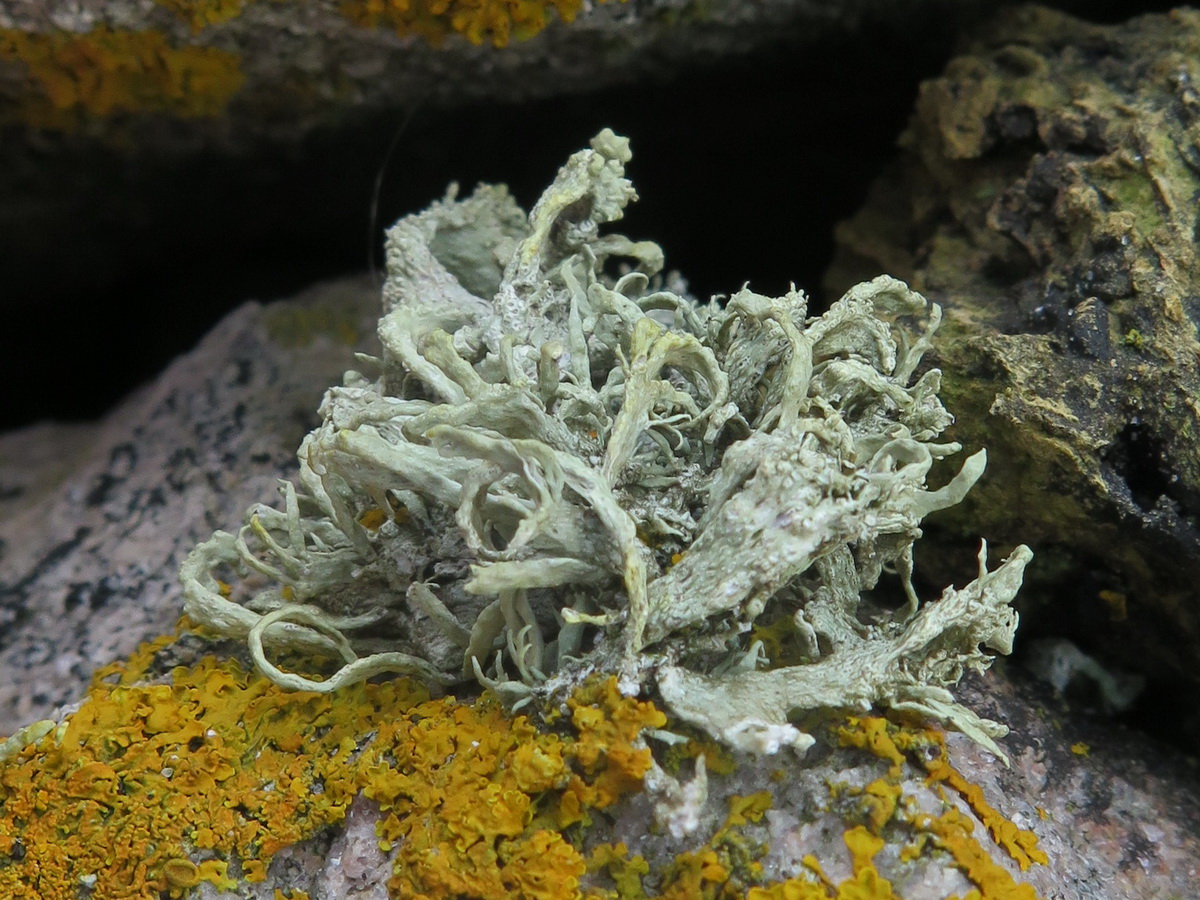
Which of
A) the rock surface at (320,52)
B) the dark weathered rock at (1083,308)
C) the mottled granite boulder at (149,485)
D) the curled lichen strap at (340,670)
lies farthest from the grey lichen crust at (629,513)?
the rock surface at (320,52)

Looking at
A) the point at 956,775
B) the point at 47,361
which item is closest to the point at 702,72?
the point at 956,775

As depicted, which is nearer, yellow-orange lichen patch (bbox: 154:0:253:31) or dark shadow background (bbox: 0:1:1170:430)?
yellow-orange lichen patch (bbox: 154:0:253:31)

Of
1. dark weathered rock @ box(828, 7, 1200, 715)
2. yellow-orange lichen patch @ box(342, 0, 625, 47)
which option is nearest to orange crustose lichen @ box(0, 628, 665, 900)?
dark weathered rock @ box(828, 7, 1200, 715)

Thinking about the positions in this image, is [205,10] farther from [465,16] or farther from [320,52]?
[465,16]

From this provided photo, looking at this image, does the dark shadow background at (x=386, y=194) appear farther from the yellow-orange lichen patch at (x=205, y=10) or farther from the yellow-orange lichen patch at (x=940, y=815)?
the yellow-orange lichen patch at (x=940, y=815)

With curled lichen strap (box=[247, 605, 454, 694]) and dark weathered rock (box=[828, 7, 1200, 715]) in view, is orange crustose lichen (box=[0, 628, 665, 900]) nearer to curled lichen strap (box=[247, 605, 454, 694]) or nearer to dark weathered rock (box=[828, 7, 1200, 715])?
curled lichen strap (box=[247, 605, 454, 694])

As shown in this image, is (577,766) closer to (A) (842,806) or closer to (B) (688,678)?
(B) (688,678)
